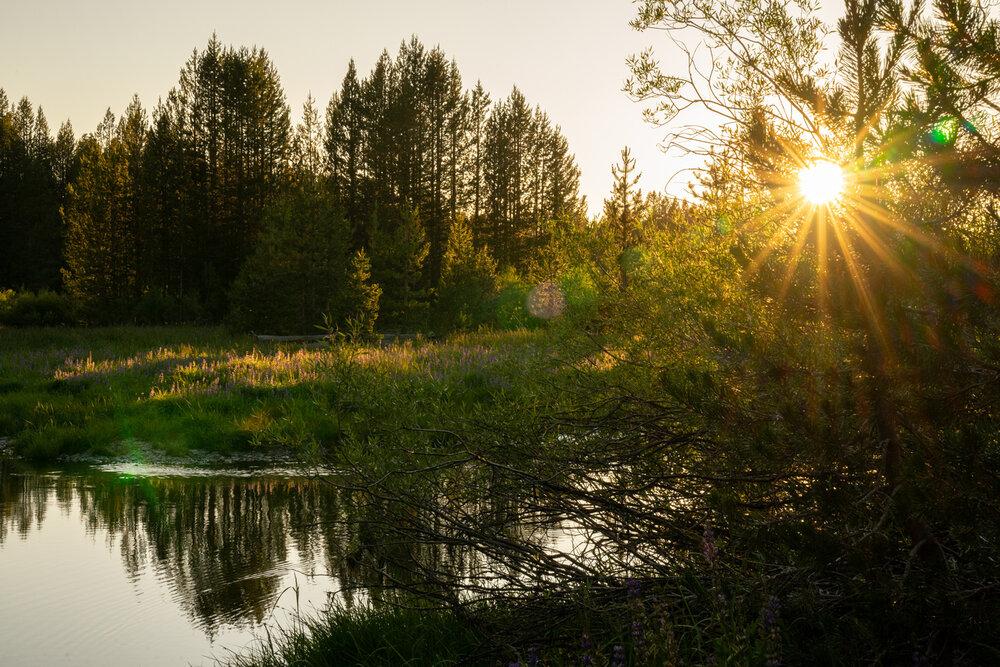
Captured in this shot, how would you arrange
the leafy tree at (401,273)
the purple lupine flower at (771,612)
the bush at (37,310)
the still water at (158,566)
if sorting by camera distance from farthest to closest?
the bush at (37,310) → the leafy tree at (401,273) → the still water at (158,566) → the purple lupine flower at (771,612)

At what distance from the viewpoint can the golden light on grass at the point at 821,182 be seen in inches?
122

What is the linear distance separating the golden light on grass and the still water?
3.03 metres

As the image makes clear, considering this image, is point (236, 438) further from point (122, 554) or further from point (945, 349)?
point (945, 349)

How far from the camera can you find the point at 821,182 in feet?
10.5

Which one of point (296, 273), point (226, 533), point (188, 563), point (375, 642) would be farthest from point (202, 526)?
point (296, 273)

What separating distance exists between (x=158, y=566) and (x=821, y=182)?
556cm

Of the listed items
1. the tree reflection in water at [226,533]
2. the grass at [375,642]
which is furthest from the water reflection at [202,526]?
the grass at [375,642]

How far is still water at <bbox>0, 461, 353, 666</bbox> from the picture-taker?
186 inches

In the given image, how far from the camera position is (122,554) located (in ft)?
21.0

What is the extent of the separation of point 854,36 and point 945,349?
1.38 meters

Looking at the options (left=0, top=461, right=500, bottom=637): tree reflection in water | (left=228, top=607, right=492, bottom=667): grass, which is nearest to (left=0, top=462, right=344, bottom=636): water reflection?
(left=0, top=461, right=500, bottom=637): tree reflection in water

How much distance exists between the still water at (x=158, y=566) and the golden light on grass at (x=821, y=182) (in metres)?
3.03

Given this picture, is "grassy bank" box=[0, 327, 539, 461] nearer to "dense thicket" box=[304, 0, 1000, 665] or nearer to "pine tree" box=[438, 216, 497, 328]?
"dense thicket" box=[304, 0, 1000, 665]

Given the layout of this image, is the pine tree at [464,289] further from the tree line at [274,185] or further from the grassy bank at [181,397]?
the grassy bank at [181,397]
